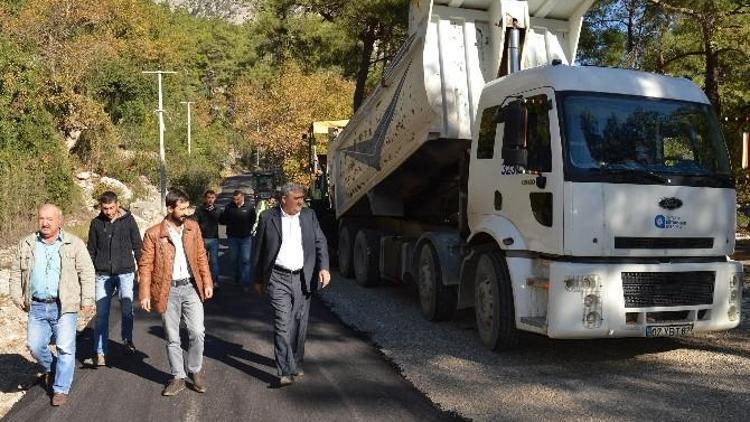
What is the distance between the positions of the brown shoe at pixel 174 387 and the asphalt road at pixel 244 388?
0.20 feet

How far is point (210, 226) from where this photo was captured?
11.4 metres

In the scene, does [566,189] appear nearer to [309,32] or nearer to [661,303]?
[661,303]

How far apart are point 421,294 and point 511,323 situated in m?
2.22

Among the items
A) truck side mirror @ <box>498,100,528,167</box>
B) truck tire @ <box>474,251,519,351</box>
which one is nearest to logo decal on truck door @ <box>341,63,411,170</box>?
truck side mirror @ <box>498,100,528,167</box>

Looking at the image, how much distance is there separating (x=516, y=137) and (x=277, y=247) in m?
2.38

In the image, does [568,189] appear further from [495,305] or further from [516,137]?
[495,305]

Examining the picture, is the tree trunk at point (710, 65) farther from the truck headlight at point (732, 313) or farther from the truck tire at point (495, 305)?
the truck tire at point (495, 305)

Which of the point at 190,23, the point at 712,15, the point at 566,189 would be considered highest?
the point at 190,23

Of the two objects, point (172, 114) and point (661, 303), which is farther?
point (172, 114)

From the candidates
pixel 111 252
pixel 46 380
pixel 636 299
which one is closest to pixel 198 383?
pixel 46 380

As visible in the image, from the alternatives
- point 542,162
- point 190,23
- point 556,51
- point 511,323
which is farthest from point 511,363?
point 190,23

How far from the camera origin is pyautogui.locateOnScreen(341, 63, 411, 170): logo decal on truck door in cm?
941

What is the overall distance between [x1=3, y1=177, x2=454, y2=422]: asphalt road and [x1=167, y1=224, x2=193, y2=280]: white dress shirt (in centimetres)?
101

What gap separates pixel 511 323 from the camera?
6707 mm
